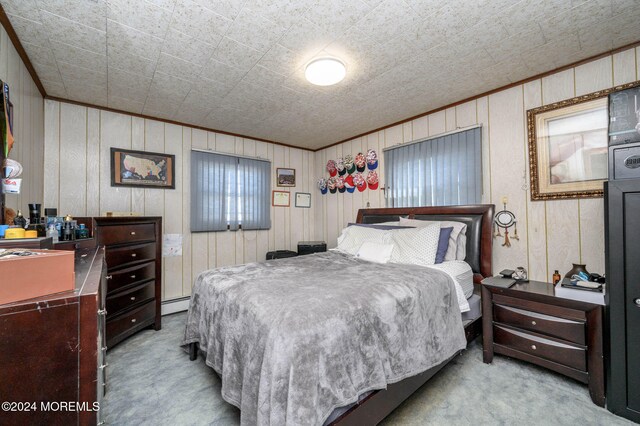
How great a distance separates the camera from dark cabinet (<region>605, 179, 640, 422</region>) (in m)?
1.57

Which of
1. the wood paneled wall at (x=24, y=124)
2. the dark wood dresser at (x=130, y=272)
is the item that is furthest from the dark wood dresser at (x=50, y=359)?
the dark wood dresser at (x=130, y=272)

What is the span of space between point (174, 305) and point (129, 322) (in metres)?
0.86

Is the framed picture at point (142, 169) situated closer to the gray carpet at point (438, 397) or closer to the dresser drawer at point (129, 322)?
the dresser drawer at point (129, 322)

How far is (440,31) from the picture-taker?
6.04 feet

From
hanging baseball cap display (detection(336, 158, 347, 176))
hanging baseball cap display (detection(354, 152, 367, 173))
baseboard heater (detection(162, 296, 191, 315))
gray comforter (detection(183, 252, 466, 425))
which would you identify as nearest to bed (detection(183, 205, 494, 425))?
gray comforter (detection(183, 252, 466, 425))

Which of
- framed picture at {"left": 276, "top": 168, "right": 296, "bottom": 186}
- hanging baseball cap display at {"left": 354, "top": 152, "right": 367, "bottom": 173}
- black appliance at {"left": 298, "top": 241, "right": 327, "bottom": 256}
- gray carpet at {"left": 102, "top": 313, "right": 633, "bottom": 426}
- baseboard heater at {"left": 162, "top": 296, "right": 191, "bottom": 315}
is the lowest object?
gray carpet at {"left": 102, "top": 313, "right": 633, "bottom": 426}

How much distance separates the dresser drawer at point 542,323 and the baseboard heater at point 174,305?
3582 millimetres

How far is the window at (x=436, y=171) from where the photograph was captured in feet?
9.37

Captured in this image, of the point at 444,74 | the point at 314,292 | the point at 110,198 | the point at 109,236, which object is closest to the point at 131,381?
the point at 109,236

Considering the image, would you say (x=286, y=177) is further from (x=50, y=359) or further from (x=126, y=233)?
(x=50, y=359)

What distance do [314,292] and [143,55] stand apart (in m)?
2.24

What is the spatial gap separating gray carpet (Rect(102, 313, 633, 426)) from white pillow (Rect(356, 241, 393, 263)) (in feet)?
3.34

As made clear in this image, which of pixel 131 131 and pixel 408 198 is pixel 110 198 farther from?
pixel 408 198

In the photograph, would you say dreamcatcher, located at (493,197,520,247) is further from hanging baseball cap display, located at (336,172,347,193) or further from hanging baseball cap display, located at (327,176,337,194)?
hanging baseball cap display, located at (327,176,337,194)
